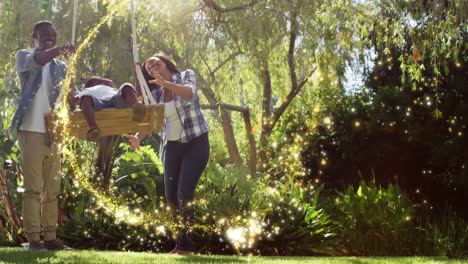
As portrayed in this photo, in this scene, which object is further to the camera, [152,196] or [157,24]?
[157,24]

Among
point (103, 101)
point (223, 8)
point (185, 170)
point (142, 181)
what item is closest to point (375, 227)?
point (142, 181)

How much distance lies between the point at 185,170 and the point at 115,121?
2.59ft

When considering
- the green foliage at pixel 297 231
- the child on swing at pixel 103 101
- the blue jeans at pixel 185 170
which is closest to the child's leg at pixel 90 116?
the child on swing at pixel 103 101

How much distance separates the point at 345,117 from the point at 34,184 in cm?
709

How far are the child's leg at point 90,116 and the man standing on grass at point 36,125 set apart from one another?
0.60 metres

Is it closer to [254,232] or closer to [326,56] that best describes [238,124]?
[326,56]

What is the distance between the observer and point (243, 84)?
16500mm

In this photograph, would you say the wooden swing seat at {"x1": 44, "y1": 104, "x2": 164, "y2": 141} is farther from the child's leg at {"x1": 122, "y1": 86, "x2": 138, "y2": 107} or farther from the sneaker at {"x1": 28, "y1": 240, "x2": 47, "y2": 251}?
the sneaker at {"x1": 28, "y1": 240, "x2": 47, "y2": 251}

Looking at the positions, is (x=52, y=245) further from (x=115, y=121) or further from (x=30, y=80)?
(x=115, y=121)

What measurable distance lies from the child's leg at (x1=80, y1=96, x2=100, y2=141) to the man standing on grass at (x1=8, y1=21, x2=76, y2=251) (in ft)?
1.98

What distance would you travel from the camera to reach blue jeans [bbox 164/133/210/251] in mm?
5473

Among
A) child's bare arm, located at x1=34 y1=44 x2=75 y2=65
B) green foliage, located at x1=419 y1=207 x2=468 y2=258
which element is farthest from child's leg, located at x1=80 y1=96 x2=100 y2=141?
green foliage, located at x1=419 y1=207 x2=468 y2=258

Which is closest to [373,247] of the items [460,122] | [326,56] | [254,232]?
[254,232]

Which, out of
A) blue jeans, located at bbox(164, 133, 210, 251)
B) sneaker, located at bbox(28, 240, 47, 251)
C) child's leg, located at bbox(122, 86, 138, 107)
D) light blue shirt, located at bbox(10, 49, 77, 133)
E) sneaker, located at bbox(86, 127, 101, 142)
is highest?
light blue shirt, located at bbox(10, 49, 77, 133)
